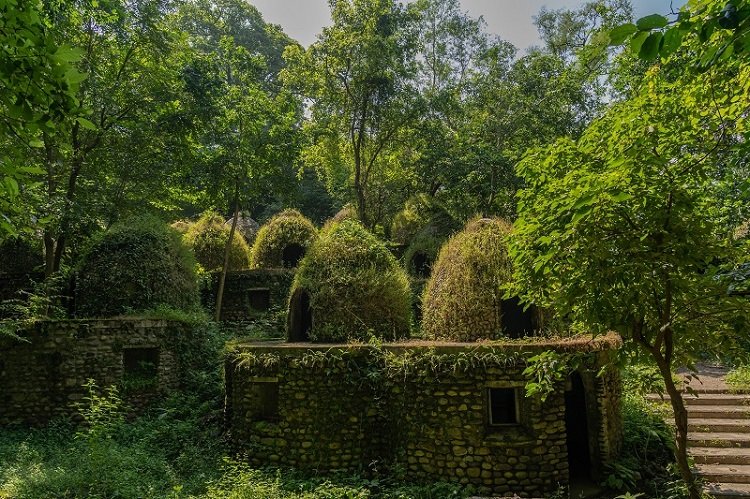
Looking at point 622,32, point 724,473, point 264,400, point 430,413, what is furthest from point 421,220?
point 622,32

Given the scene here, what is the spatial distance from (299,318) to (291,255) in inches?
414

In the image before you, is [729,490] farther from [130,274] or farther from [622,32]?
[130,274]

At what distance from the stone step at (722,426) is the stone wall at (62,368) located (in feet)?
40.3

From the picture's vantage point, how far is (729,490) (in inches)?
324

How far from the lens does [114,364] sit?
12125mm

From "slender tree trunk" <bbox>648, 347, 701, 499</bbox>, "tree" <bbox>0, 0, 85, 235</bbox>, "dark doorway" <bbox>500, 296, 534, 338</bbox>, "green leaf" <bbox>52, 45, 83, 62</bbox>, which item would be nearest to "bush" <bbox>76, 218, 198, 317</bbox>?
"dark doorway" <bbox>500, 296, 534, 338</bbox>

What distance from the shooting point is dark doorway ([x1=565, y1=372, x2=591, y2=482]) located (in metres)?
9.62

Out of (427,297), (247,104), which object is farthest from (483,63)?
(427,297)

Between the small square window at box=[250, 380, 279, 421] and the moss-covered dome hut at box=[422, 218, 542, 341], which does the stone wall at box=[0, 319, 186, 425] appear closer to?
the small square window at box=[250, 380, 279, 421]

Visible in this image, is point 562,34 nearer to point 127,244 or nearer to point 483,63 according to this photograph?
point 483,63

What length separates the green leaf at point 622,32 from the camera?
6.51 ft

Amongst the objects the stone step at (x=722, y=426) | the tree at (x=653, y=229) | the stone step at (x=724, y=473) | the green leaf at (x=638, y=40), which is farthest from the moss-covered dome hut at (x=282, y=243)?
the green leaf at (x=638, y=40)

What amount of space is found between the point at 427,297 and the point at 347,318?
1737 mm

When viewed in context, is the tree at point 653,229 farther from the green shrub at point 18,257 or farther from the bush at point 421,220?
the green shrub at point 18,257
